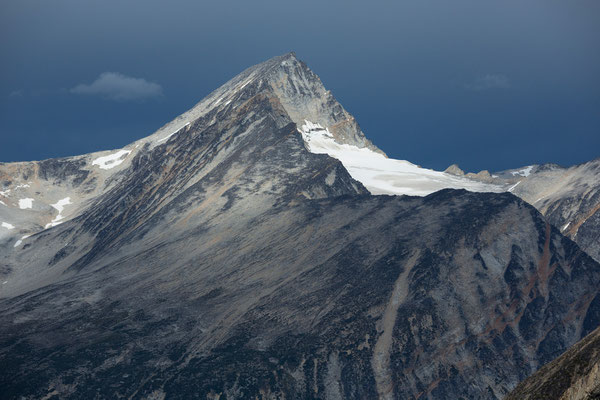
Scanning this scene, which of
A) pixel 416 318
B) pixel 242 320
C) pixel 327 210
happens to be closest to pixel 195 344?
pixel 242 320

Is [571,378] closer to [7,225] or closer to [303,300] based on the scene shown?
[303,300]

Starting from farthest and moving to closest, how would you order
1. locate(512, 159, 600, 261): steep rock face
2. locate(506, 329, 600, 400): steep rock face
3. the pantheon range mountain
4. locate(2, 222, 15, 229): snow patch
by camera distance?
locate(2, 222, 15, 229): snow patch, locate(512, 159, 600, 261): steep rock face, the pantheon range mountain, locate(506, 329, 600, 400): steep rock face

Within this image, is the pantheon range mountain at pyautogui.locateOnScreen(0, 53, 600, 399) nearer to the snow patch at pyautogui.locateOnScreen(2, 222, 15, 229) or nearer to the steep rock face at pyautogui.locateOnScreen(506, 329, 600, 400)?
the steep rock face at pyautogui.locateOnScreen(506, 329, 600, 400)


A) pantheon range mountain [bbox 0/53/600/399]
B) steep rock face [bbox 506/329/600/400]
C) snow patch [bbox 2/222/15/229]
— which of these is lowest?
steep rock face [bbox 506/329/600/400]

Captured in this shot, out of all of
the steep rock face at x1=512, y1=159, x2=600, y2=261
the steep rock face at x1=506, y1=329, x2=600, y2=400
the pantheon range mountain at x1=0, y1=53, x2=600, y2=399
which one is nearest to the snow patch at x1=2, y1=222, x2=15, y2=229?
the pantheon range mountain at x1=0, y1=53, x2=600, y2=399

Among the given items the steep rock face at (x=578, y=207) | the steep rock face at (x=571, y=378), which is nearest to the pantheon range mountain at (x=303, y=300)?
the steep rock face at (x=571, y=378)

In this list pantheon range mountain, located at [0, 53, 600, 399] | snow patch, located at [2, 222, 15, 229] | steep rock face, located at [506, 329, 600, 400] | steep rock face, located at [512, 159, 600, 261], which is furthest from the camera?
snow patch, located at [2, 222, 15, 229]

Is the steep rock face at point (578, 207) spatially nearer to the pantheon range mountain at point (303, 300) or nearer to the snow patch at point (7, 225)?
the pantheon range mountain at point (303, 300)

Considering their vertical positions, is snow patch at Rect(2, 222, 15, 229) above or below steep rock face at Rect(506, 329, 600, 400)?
above
